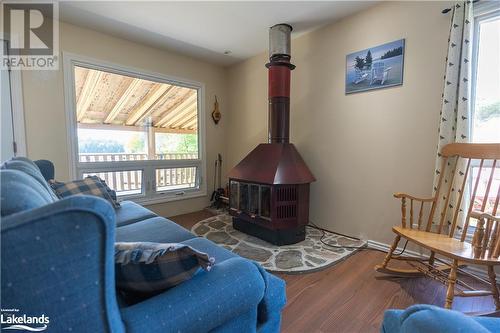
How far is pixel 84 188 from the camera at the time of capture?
188cm

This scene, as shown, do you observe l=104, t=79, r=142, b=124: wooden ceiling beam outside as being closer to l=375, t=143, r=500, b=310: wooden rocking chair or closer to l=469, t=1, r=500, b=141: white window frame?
l=375, t=143, r=500, b=310: wooden rocking chair

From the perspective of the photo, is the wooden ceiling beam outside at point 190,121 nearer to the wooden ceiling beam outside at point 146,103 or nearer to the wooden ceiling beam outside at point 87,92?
the wooden ceiling beam outside at point 146,103

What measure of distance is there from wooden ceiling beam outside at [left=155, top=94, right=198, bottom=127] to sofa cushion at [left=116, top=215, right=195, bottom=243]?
7.44ft

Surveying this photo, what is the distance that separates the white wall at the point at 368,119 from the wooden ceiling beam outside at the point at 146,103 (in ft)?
5.29

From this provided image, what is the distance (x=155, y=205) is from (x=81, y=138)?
1.27m

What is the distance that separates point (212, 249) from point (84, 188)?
4.35ft

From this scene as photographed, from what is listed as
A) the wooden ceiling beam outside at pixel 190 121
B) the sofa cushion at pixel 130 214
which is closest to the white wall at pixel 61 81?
the wooden ceiling beam outside at pixel 190 121

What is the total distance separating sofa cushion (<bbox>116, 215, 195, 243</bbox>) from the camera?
1431 millimetres

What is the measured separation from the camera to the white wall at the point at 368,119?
6.75ft

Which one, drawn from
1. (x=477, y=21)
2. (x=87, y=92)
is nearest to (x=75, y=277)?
(x=477, y=21)

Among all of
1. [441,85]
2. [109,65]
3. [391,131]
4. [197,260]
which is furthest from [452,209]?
[109,65]

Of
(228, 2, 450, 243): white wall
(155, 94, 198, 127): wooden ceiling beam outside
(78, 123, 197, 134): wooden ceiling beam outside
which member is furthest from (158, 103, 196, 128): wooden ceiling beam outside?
(228, 2, 450, 243): white wall

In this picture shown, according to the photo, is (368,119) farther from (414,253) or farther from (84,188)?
(84,188)

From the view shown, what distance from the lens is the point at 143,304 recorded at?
0.68 metres
